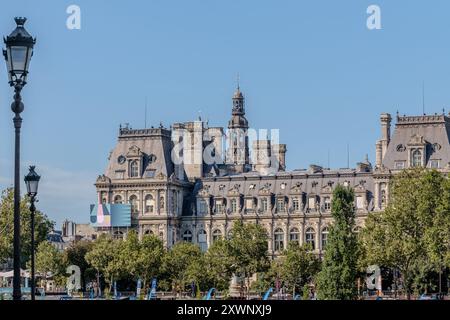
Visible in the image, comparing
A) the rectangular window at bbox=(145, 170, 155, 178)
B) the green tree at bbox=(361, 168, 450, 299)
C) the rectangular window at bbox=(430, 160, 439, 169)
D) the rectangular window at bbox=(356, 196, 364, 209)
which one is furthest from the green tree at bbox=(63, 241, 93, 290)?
the green tree at bbox=(361, 168, 450, 299)

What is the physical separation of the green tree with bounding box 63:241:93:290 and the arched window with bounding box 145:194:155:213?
45.9 feet

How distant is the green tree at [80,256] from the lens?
5876 inches

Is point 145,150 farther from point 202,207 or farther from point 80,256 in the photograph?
point 80,256

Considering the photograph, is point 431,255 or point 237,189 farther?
point 237,189

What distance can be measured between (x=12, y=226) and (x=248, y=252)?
27768 mm

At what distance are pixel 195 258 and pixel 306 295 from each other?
2860 cm

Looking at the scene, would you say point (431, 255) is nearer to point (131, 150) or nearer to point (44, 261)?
point (44, 261)

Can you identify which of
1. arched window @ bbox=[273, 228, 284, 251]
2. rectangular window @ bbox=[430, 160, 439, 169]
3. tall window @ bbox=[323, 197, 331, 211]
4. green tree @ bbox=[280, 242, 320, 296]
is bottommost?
green tree @ bbox=[280, 242, 320, 296]

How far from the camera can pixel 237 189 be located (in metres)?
168

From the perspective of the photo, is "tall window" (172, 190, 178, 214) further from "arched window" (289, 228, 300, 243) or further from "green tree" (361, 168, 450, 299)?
"green tree" (361, 168, 450, 299)

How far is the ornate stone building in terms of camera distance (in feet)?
536

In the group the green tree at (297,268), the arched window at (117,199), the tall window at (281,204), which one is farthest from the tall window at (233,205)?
the green tree at (297,268)

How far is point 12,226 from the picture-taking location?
147000 mm
